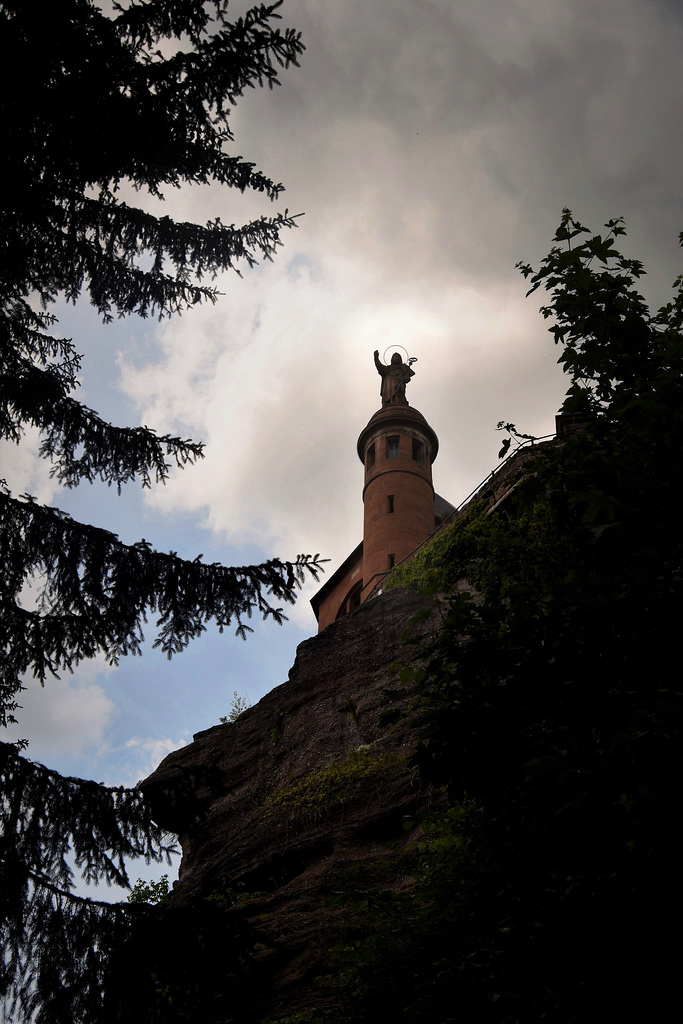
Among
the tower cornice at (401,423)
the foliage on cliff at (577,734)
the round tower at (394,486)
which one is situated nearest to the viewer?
the foliage on cliff at (577,734)

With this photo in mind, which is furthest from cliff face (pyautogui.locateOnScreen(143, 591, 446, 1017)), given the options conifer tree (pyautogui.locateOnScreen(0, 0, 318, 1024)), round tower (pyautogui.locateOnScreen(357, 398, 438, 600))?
round tower (pyautogui.locateOnScreen(357, 398, 438, 600))

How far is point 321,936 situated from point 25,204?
8.42 m

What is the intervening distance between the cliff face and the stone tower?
448 inches

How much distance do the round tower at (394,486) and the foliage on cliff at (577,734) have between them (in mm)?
21954

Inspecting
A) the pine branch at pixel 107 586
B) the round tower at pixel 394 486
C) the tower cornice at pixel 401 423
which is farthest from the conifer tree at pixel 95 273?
the tower cornice at pixel 401 423

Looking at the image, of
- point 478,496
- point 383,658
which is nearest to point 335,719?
point 383,658

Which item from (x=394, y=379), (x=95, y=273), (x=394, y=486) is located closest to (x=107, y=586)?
(x=95, y=273)

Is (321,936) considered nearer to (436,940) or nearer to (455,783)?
(436,940)

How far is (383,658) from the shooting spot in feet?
52.1

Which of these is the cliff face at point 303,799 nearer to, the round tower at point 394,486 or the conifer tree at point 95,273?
the conifer tree at point 95,273

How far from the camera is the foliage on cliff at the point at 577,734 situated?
13.5 feet

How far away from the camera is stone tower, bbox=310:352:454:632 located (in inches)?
1185

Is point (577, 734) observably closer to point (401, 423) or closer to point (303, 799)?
point (303, 799)

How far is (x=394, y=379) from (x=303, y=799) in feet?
82.2
